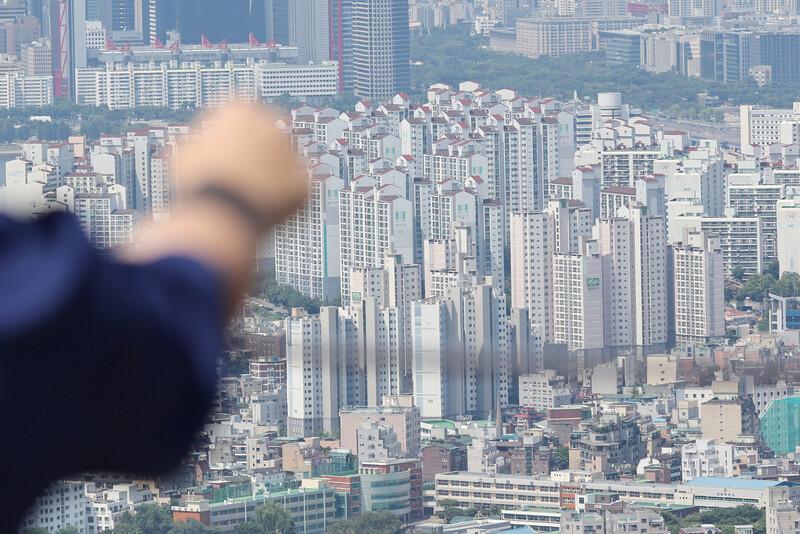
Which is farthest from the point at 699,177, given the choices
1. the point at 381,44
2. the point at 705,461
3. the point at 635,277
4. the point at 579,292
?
the point at 381,44

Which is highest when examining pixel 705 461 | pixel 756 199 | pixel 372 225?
pixel 756 199

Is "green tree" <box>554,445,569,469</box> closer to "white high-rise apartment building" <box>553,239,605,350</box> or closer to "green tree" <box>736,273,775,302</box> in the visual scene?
"white high-rise apartment building" <box>553,239,605,350</box>

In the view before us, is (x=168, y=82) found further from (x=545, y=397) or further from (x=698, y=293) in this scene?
(x=545, y=397)

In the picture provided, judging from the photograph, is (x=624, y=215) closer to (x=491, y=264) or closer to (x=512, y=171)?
(x=491, y=264)

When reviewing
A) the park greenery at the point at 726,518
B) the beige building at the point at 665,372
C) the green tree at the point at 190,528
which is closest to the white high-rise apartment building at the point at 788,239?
the beige building at the point at 665,372

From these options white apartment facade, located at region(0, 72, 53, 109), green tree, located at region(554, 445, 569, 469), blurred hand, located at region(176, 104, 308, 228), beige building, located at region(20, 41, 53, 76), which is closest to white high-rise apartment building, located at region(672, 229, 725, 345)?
green tree, located at region(554, 445, 569, 469)

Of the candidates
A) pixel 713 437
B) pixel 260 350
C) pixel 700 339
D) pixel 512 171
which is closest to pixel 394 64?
pixel 512 171
